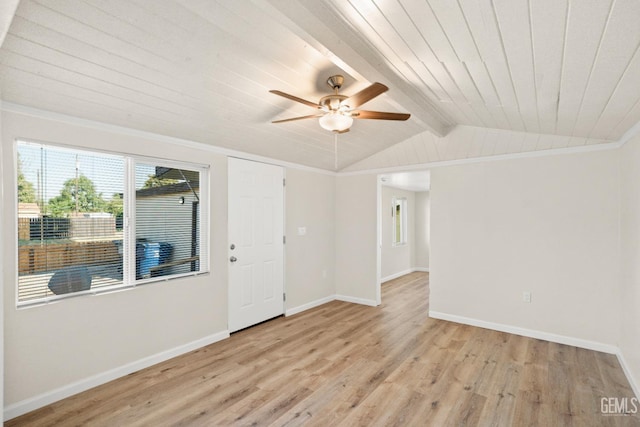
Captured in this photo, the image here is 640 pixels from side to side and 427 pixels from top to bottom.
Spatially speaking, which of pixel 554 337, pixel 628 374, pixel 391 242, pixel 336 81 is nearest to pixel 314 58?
→ pixel 336 81

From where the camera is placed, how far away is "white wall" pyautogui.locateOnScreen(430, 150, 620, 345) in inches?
129

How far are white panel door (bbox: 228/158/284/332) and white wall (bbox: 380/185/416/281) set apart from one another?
299 centimetres

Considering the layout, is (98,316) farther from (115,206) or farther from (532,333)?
(532,333)

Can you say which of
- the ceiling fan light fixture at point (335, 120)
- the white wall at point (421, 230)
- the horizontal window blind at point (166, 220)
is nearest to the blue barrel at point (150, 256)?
the horizontal window blind at point (166, 220)

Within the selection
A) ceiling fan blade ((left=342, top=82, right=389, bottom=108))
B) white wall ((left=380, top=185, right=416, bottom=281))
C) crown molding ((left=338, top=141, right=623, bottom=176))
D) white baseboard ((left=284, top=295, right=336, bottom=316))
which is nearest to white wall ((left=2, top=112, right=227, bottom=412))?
white baseboard ((left=284, top=295, right=336, bottom=316))

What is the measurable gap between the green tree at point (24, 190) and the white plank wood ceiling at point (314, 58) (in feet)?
1.75

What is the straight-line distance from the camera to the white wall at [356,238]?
199 inches

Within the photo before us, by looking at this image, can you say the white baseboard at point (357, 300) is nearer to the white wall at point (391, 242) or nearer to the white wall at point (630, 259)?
the white wall at point (391, 242)

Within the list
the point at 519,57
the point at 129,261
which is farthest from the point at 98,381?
the point at 519,57

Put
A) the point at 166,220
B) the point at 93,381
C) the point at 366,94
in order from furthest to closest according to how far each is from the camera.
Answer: the point at 166,220 → the point at 93,381 → the point at 366,94

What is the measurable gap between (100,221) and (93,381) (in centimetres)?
136

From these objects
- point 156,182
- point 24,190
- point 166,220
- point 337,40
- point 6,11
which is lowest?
point 166,220

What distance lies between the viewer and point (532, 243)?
3.69 meters

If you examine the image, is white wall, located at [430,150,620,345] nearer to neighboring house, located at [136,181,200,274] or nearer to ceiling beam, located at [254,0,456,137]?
ceiling beam, located at [254,0,456,137]
